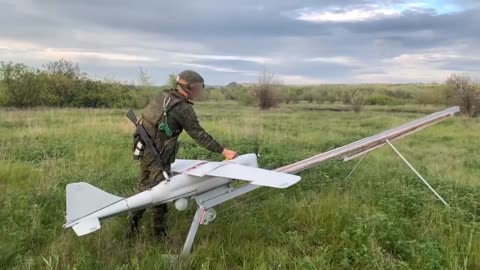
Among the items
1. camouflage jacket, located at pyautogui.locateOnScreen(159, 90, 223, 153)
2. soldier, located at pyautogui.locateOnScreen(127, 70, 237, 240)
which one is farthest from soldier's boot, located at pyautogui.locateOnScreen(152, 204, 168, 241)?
camouflage jacket, located at pyautogui.locateOnScreen(159, 90, 223, 153)

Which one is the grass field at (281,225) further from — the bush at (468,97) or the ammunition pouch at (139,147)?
the bush at (468,97)

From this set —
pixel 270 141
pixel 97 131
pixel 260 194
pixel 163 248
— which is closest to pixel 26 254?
pixel 163 248

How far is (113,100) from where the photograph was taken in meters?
36.2

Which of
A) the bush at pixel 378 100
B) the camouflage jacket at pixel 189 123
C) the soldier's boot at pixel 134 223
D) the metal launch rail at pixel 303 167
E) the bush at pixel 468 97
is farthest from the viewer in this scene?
the bush at pixel 378 100

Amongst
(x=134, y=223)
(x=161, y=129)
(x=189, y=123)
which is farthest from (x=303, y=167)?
(x=134, y=223)

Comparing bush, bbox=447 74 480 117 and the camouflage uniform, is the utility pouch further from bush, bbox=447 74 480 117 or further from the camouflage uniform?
bush, bbox=447 74 480 117

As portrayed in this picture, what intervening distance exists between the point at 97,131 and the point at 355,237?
426 inches

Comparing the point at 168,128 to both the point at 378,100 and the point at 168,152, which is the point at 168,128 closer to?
the point at 168,152

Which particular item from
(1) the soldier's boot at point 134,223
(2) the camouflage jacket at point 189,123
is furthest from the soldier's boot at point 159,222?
(2) the camouflage jacket at point 189,123

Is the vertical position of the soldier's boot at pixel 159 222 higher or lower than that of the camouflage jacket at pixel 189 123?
lower

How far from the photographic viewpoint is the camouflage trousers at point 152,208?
15.1ft

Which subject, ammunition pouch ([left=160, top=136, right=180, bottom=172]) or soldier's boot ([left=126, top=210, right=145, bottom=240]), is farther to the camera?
soldier's boot ([left=126, top=210, right=145, bottom=240])

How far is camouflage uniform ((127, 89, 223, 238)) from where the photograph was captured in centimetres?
444

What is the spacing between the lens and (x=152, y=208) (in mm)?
4625
